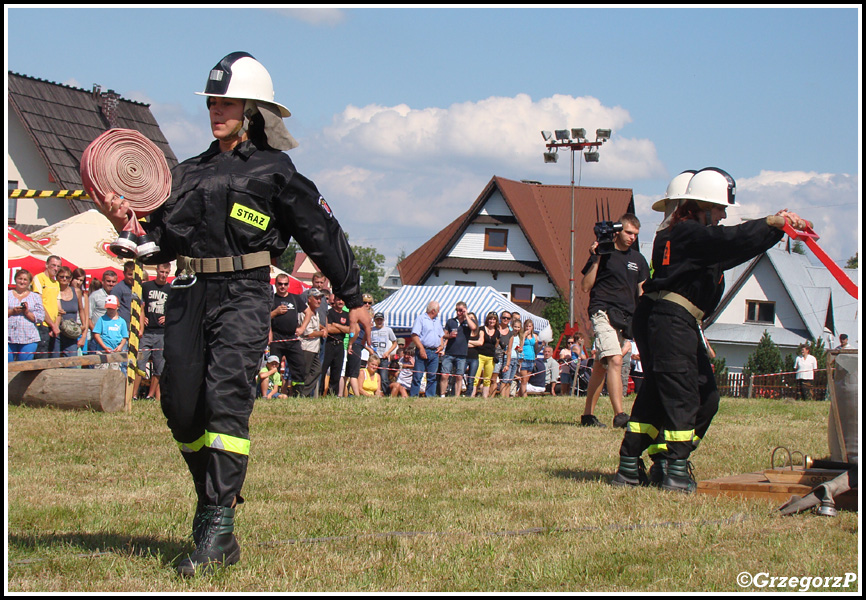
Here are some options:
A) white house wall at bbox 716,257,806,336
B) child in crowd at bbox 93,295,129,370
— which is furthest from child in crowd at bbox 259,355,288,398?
white house wall at bbox 716,257,806,336

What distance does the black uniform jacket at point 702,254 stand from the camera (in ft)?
18.8

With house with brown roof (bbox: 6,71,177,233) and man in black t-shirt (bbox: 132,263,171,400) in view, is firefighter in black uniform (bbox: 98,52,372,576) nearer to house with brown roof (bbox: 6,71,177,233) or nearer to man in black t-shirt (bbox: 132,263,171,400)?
man in black t-shirt (bbox: 132,263,171,400)

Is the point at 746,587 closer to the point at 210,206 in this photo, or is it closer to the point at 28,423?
the point at 210,206

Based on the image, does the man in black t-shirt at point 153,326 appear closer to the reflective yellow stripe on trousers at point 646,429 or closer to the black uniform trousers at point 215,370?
the reflective yellow stripe on trousers at point 646,429

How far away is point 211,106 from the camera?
4.66 meters

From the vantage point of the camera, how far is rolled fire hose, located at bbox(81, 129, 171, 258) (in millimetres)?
4527

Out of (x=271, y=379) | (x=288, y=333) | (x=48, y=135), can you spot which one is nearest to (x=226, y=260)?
(x=288, y=333)

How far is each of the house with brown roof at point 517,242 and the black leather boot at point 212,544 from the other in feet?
159

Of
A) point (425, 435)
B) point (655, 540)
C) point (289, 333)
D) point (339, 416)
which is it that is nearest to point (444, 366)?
point (289, 333)

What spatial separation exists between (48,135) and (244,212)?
130 feet

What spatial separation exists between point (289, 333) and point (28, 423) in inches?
211

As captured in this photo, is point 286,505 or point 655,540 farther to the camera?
point 286,505

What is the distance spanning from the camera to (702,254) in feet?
20.0

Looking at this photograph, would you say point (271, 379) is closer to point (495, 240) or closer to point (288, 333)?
point (288, 333)
